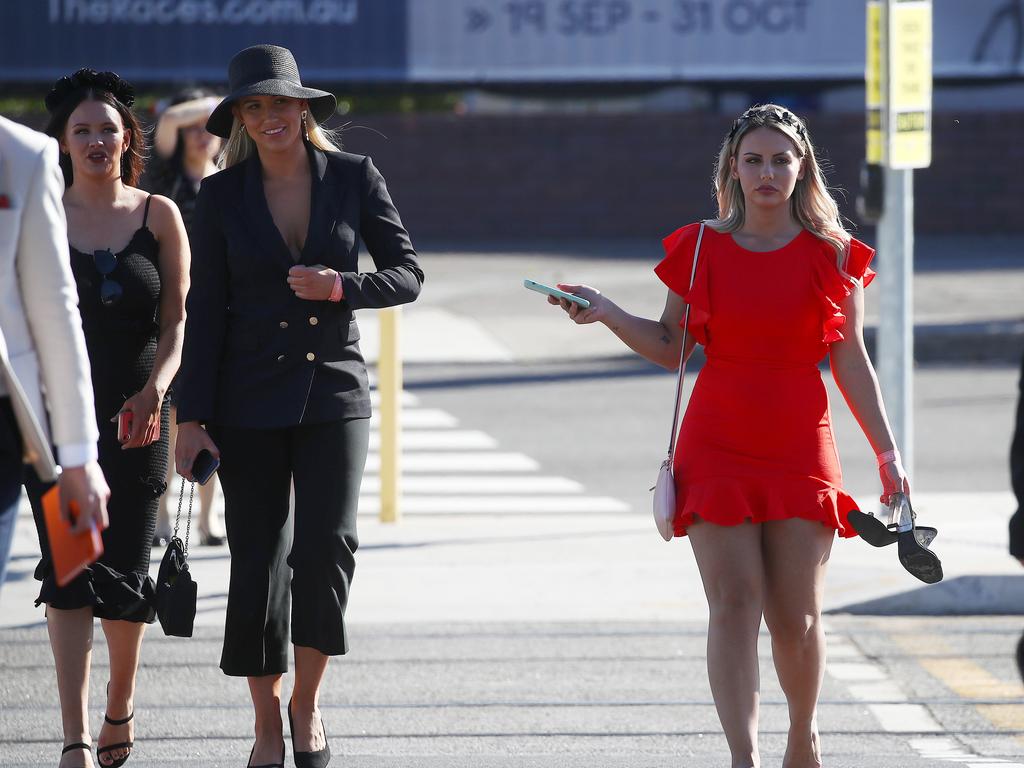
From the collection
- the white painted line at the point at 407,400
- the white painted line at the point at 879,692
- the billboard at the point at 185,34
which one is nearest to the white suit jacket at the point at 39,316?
the white painted line at the point at 879,692

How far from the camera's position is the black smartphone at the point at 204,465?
4.12 m

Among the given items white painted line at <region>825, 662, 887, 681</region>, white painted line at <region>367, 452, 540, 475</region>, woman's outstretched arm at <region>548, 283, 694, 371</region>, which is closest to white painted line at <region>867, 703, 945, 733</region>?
white painted line at <region>825, 662, 887, 681</region>

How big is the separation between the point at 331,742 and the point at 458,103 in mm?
23787

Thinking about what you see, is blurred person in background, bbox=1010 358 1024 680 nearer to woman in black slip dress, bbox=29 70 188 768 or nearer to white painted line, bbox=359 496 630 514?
woman in black slip dress, bbox=29 70 188 768

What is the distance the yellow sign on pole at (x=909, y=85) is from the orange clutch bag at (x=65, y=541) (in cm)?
560

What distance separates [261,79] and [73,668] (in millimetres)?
1563

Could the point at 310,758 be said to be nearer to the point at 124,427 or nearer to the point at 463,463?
the point at 124,427

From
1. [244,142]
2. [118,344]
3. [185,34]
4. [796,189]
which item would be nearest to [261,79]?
[244,142]

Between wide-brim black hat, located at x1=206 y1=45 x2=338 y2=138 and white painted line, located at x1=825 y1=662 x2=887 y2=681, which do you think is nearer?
wide-brim black hat, located at x1=206 y1=45 x2=338 y2=138

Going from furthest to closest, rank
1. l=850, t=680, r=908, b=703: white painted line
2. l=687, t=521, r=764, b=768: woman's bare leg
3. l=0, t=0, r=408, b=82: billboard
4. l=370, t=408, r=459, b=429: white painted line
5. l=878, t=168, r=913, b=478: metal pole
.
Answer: l=0, t=0, r=408, b=82: billboard → l=370, t=408, r=459, b=429: white painted line → l=878, t=168, r=913, b=478: metal pole → l=850, t=680, r=908, b=703: white painted line → l=687, t=521, r=764, b=768: woman's bare leg

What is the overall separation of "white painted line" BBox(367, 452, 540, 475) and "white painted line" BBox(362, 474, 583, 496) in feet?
0.72

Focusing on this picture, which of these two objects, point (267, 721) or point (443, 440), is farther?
point (443, 440)

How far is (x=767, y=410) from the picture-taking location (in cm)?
411

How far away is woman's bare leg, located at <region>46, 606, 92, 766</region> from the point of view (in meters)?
4.15
